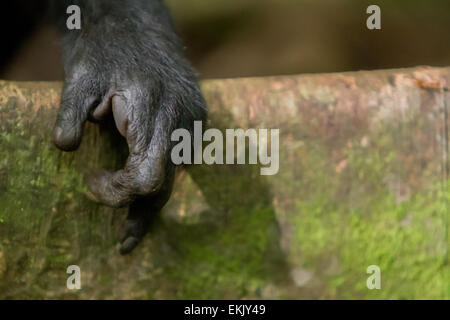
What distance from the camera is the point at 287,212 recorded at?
985 millimetres

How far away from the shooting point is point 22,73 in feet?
4.58

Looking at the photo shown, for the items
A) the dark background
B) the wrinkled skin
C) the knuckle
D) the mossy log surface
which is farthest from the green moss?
the dark background

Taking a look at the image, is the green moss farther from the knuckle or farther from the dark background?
the dark background

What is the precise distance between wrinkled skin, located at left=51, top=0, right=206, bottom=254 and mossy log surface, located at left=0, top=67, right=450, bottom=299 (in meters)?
0.07

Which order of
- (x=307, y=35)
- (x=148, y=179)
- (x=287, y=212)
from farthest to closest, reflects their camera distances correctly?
(x=307, y=35) → (x=287, y=212) → (x=148, y=179)

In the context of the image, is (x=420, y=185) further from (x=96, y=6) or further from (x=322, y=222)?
Answer: (x=96, y=6)

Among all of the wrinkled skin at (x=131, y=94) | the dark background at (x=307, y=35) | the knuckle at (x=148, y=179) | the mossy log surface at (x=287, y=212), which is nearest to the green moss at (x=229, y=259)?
the mossy log surface at (x=287, y=212)

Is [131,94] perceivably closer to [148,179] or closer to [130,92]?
[130,92]

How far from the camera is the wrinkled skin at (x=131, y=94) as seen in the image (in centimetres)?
75

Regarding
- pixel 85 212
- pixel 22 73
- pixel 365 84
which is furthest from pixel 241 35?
pixel 85 212

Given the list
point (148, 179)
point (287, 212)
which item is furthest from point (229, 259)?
point (148, 179)

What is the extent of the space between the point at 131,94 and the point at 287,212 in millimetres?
378

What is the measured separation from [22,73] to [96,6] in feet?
1.88

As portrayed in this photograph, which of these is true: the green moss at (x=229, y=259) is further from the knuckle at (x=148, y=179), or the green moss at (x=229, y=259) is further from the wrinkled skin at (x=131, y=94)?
the knuckle at (x=148, y=179)
